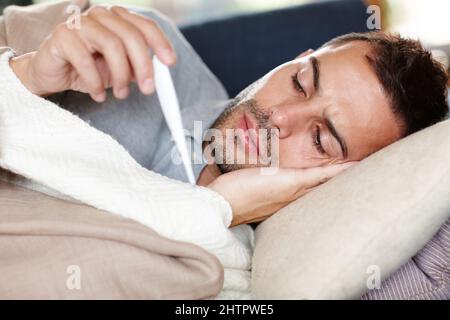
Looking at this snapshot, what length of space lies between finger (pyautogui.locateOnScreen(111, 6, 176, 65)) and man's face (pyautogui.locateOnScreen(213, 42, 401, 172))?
0.39 meters

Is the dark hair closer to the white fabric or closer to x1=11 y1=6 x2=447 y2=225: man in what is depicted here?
x1=11 y1=6 x2=447 y2=225: man

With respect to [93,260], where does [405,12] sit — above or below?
below

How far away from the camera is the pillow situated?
0.69 meters

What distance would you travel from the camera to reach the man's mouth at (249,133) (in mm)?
1054

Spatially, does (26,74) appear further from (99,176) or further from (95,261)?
(95,261)

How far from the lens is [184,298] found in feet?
2.25

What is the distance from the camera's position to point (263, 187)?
91 cm

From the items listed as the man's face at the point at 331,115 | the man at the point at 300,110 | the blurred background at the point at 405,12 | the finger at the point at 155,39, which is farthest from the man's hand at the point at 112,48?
the blurred background at the point at 405,12

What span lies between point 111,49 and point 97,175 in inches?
7.2

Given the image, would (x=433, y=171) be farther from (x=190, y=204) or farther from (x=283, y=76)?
(x=283, y=76)

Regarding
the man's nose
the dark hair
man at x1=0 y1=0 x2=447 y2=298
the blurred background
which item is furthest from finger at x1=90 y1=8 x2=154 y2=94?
the blurred background

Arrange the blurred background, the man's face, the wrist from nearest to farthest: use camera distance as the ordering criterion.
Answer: the wrist < the man's face < the blurred background

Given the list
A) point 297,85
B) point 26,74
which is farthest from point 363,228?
point 26,74
